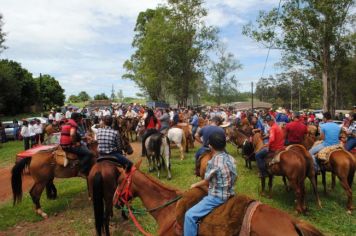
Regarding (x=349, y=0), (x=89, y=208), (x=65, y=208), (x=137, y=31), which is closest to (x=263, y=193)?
(x=89, y=208)

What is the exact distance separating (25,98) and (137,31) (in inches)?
826

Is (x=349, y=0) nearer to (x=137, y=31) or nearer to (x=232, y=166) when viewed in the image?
(x=232, y=166)

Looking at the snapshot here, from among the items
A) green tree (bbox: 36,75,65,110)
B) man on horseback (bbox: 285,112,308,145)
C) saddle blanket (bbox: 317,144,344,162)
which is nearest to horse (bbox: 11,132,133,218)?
man on horseback (bbox: 285,112,308,145)

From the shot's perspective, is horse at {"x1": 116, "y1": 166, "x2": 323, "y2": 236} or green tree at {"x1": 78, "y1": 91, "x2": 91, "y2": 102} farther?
green tree at {"x1": 78, "y1": 91, "x2": 91, "y2": 102}

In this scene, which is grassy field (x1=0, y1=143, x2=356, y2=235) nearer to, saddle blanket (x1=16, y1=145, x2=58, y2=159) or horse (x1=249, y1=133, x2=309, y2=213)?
horse (x1=249, y1=133, x2=309, y2=213)

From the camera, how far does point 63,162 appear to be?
29.2 feet

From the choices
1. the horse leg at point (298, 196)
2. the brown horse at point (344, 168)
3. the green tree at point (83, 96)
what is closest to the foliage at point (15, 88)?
the horse leg at point (298, 196)

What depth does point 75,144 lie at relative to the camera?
9000 mm

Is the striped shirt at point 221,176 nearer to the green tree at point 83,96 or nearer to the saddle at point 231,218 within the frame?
the saddle at point 231,218

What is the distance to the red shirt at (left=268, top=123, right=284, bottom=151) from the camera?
29.7ft

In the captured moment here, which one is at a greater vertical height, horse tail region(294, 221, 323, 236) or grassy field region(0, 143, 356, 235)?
horse tail region(294, 221, 323, 236)

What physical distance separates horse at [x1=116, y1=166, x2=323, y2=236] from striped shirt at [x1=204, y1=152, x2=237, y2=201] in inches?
16.3

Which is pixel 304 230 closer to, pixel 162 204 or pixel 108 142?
pixel 162 204

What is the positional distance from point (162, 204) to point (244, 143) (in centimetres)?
849
